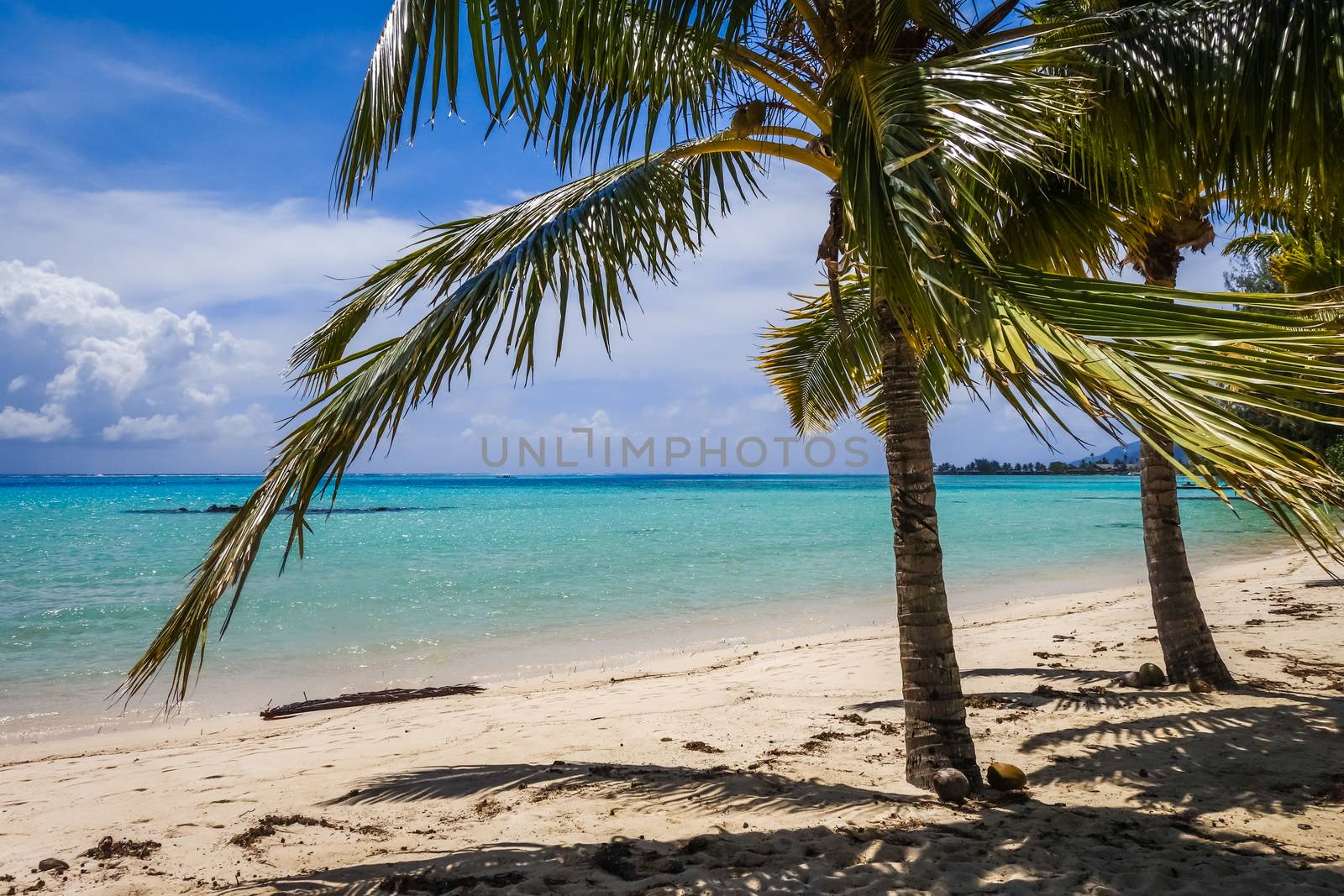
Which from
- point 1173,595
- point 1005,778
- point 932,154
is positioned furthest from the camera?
point 1173,595

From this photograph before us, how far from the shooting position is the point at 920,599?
4.05 meters

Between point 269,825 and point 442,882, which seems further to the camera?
A: point 269,825

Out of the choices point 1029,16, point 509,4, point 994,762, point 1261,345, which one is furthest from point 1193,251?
point 509,4

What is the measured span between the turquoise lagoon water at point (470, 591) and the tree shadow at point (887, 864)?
5991 mm

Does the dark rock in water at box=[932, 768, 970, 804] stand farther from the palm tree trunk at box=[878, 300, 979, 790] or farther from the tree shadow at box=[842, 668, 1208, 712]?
the tree shadow at box=[842, 668, 1208, 712]

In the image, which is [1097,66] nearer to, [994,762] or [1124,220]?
[1124,220]

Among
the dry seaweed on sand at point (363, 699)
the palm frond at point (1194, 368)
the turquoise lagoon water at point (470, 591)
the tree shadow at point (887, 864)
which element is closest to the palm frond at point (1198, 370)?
the palm frond at point (1194, 368)

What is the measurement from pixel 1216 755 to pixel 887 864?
250 centimetres

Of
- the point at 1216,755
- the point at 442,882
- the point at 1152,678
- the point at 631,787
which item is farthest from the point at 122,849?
the point at 1152,678

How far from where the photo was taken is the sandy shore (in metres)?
3.16

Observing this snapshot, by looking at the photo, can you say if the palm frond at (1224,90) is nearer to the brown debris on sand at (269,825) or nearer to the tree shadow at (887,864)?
the tree shadow at (887,864)

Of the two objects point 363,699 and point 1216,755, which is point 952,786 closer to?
point 1216,755

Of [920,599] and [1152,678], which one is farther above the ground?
[920,599]

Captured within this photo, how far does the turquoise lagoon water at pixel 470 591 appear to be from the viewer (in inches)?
381
